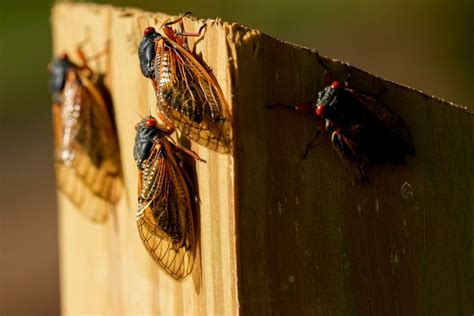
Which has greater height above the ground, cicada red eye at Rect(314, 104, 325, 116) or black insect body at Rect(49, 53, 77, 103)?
black insect body at Rect(49, 53, 77, 103)

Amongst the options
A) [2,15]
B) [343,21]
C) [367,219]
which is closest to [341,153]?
[367,219]

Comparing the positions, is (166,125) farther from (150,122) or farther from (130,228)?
(130,228)

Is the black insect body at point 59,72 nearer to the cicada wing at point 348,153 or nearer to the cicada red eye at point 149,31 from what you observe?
the cicada red eye at point 149,31

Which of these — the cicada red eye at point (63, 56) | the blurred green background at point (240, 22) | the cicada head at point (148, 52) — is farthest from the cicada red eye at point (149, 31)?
the blurred green background at point (240, 22)

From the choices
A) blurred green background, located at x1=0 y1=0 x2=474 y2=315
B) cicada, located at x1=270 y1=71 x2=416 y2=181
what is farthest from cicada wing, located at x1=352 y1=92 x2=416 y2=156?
blurred green background, located at x1=0 y1=0 x2=474 y2=315

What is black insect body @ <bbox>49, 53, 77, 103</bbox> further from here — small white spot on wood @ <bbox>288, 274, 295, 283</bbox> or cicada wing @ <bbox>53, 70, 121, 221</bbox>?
small white spot on wood @ <bbox>288, 274, 295, 283</bbox>

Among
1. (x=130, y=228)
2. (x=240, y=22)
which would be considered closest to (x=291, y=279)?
(x=130, y=228)
